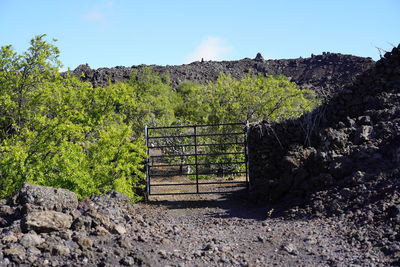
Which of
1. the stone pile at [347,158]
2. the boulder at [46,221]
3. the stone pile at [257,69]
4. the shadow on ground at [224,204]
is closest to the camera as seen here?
the boulder at [46,221]

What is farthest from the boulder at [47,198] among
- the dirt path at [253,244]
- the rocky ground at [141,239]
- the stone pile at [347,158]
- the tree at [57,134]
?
the stone pile at [347,158]

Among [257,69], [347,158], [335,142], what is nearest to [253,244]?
[347,158]

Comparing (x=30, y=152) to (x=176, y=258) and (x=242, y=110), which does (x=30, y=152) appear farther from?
(x=242, y=110)

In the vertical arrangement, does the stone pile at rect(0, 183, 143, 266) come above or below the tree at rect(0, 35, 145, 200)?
below

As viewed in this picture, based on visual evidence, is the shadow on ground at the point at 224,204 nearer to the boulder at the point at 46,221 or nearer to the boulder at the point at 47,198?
the boulder at the point at 47,198

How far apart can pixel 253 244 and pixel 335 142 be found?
419cm

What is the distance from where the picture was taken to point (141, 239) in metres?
5.86

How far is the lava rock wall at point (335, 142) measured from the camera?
8922 millimetres

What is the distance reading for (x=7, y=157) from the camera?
8664 millimetres

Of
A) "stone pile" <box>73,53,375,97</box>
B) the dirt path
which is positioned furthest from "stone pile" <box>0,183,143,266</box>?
"stone pile" <box>73,53,375,97</box>

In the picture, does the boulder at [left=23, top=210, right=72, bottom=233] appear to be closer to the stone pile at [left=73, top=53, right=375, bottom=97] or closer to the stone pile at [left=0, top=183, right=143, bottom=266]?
the stone pile at [left=0, top=183, right=143, bottom=266]

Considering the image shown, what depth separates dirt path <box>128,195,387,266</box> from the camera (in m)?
5.48

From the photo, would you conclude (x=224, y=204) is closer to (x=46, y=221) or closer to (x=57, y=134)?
(x=57, y=134)

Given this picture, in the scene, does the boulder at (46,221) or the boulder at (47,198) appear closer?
the boulder at (46,221)
